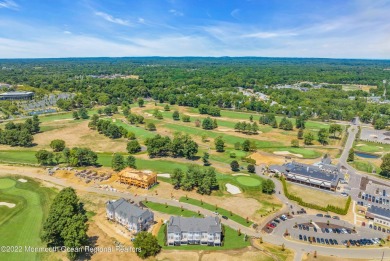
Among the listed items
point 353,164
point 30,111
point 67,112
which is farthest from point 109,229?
point 30,111

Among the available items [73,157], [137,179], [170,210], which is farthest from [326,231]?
[73,157]

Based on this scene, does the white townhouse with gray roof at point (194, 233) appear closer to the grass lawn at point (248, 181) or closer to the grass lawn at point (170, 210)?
the grass lawn at point (170, 210)

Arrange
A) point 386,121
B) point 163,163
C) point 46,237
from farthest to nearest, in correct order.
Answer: point 386,121 → point 163,163 → point 46,237

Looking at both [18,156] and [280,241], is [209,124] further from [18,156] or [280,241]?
[280,241]

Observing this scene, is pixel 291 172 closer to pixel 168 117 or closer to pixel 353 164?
pixel 353 164

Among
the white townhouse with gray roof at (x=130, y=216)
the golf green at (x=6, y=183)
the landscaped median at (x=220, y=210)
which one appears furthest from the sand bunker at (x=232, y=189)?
the golf green at (x=6, y=183)

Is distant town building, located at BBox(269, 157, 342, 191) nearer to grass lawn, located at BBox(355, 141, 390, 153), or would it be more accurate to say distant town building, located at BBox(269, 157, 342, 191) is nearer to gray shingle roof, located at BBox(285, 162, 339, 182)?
gray shingle roof, located at BBox(285, 162, 339, 182)

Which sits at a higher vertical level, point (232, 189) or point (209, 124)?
point (209, 124)
